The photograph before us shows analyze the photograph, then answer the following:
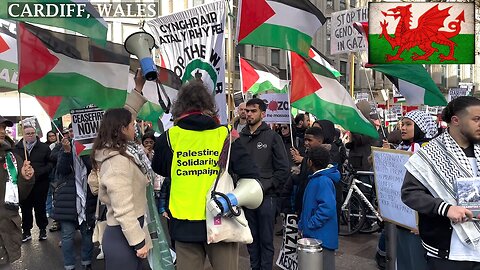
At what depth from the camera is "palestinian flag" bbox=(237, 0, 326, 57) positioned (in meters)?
5.22

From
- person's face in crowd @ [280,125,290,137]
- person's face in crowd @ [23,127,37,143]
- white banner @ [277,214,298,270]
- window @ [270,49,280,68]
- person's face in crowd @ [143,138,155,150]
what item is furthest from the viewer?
window @ [270,49,280,68]

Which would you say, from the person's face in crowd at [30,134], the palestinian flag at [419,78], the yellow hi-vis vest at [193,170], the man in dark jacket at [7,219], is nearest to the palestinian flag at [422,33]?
the palestinian flag at [419,78]

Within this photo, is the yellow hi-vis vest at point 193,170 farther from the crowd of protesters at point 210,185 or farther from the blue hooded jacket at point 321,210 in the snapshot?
the blue hooded jacket at point 321,210

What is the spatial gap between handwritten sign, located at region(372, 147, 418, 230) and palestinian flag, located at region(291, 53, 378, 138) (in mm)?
1560

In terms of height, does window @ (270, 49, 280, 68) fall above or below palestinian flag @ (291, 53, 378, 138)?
above

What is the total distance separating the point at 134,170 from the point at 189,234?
2.06ft

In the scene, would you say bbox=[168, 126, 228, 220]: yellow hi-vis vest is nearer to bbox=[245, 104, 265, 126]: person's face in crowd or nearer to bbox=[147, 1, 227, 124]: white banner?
bbox=[245, 104, 265, 126]: person's face in crowd

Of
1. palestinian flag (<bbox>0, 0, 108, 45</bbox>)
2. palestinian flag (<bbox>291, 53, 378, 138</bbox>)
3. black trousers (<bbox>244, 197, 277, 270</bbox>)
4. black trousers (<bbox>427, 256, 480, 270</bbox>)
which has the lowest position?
black trousers (<bbox>244, 197, 277, 270</bbox>)

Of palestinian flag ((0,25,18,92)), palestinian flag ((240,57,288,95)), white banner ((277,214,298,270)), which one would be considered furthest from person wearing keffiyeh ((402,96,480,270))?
palestinian flag ((240,57,288,95))

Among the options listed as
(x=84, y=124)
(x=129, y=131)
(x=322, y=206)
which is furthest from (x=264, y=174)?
(x=84, y=124)

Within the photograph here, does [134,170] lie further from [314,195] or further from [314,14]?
[314,14]

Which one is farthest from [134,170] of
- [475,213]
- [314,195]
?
[475,213]

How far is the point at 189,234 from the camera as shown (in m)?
3.14

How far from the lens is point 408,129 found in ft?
14.5
